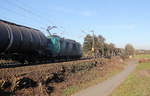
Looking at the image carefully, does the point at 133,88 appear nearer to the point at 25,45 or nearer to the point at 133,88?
the point at 133,88

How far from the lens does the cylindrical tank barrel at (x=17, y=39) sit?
16173 millimetres

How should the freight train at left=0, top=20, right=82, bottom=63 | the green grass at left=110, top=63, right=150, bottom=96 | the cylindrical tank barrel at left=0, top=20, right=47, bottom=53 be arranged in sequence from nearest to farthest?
the cylindrical tank barrel at left=0, top=20, right=47, bottom=53, the freight train at left=0, top=20, right=82, bottom=63, the green grass at left=110, top=63, right=150, bottom=96

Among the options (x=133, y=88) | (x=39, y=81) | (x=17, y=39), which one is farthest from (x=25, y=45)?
(x=133, y=88)

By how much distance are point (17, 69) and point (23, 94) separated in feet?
6.69

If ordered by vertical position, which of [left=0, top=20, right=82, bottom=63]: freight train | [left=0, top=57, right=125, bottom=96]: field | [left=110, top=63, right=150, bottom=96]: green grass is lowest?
[left=110, top=63, right=150, bottom=96]: green grass

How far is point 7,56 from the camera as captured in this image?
1752 centimetres

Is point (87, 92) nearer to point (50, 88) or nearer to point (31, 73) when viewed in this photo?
point (50, 88)

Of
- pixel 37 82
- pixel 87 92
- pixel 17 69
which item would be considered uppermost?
pixel 17 69

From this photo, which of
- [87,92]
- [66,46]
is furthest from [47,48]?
[87,92]

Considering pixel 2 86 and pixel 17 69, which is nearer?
pixel 2 86

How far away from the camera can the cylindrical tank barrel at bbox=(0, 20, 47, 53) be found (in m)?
16.2

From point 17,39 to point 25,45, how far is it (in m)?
1.41

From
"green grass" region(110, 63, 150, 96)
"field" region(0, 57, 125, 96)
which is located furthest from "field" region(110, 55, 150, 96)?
"field" region(0, 57, 125, 96)

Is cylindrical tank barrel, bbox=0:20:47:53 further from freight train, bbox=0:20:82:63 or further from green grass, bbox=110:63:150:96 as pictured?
green grass, bbox=110:63:150:96
